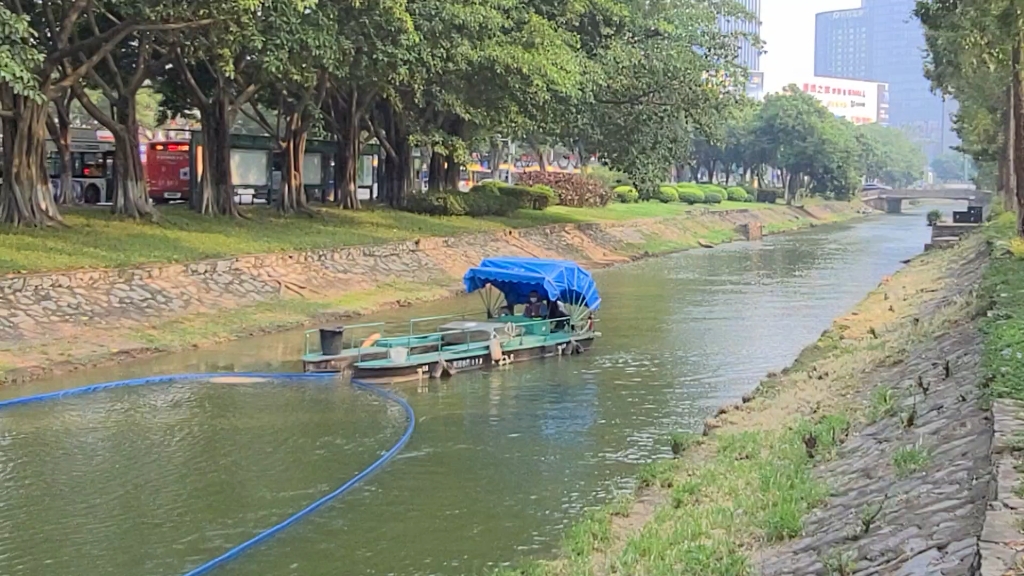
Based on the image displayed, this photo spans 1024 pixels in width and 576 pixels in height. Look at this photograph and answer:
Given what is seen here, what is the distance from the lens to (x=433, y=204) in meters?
43.8

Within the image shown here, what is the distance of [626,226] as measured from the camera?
5406 cm

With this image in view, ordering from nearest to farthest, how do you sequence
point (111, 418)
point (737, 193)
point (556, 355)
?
point (111, 418) < point (556, 355) < point (737, 193)

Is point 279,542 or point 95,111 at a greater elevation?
point 95,111

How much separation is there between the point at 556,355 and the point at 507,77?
1542 cm

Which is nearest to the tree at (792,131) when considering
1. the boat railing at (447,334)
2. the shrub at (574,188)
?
the shrub at (574,188)

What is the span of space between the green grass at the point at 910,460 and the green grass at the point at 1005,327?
3.22ft

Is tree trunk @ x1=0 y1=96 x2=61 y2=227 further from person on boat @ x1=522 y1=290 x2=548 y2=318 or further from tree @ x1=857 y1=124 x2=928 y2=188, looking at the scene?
tree @ x1=857 y1=124 x2=928 y2=188

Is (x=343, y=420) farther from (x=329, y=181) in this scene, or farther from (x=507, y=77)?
(x=329, y=181)

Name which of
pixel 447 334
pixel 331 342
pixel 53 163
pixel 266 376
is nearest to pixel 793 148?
pixel 53 163

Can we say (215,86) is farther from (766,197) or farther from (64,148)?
(766,197)

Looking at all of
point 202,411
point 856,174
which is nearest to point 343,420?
point 202,411

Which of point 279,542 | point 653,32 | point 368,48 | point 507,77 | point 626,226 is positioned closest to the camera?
point 279,542

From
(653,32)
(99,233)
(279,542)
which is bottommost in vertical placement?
(279,542)

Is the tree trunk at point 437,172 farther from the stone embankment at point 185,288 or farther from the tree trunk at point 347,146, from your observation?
the tree trunk at point 347,146
